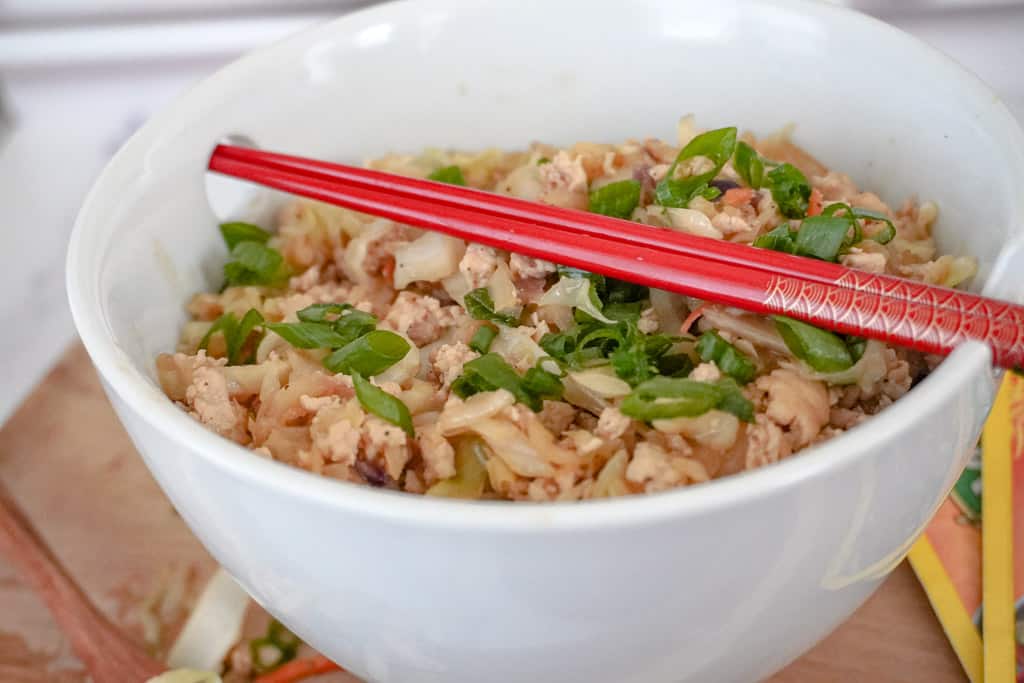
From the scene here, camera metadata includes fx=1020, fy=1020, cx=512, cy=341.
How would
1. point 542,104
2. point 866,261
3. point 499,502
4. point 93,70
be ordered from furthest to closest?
point 93,70, point 542,104, point 866,261, point 499,502

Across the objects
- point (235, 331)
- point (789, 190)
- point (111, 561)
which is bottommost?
point (111, 561)

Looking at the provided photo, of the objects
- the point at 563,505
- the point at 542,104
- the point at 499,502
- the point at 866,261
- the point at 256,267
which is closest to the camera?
the point at 563,505

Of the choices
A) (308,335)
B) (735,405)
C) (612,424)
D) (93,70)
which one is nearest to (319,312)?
(308,335)

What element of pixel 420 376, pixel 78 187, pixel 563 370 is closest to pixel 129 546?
pixel 420 376

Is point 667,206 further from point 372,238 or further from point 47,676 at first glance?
point 47,676

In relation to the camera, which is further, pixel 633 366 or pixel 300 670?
pixel 300 670

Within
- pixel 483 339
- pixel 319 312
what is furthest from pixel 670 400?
pixel 319 312

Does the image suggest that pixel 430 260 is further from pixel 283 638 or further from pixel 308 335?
pixel 283 638

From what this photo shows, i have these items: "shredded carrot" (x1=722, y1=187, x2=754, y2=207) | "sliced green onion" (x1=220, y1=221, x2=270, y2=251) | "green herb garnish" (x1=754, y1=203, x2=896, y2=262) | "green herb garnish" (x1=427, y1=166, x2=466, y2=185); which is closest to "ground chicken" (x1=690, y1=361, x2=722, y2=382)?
"green herb garnish" (x1=754, y1=203, x2=896, y2=262)

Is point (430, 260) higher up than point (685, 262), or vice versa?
point (685, 262)
